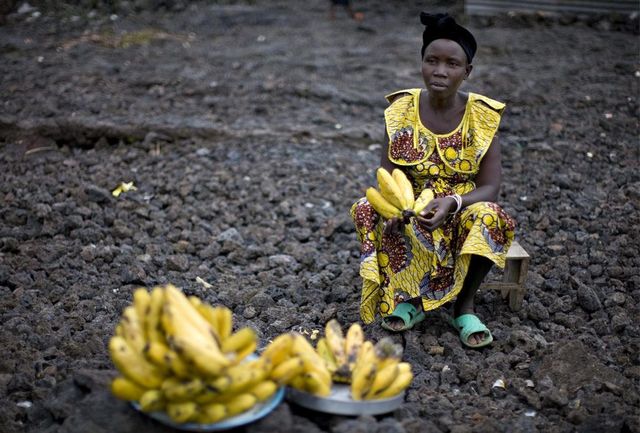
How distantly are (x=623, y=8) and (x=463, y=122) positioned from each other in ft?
27.9

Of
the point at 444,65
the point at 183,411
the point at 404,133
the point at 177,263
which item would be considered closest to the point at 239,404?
the point at 183,411

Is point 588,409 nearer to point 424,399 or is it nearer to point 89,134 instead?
point 424,399

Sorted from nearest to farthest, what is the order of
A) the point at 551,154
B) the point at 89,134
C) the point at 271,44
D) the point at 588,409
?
the point at 588,409 < the point at 551,154 < the point at 89,134 < the point at 271,44

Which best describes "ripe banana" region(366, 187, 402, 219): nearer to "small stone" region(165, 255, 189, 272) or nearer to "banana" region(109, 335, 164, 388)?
"banana" region(109, 335, 164, 388)

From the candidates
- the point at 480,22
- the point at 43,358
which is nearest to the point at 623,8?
the point at 480,22

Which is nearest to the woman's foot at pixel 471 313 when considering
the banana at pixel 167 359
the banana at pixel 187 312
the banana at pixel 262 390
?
the banana at pixel 262 390

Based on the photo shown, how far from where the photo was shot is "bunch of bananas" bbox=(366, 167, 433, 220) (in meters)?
3.55

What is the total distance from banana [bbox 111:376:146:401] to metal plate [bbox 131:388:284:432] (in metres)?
0.07

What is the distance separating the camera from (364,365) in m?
2.81

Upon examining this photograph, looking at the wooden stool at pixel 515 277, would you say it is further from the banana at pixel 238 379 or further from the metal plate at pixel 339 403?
the banana at pixel 238 379

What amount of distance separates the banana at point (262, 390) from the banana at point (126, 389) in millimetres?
373

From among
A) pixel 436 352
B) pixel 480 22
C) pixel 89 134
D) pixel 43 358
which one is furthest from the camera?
pixel 480 22

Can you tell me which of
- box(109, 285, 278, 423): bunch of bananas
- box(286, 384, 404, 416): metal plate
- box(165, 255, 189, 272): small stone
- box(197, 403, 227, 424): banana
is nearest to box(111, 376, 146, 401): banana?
box(109, 285, 278, 423): bunch of bananas

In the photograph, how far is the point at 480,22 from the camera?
457 inches
